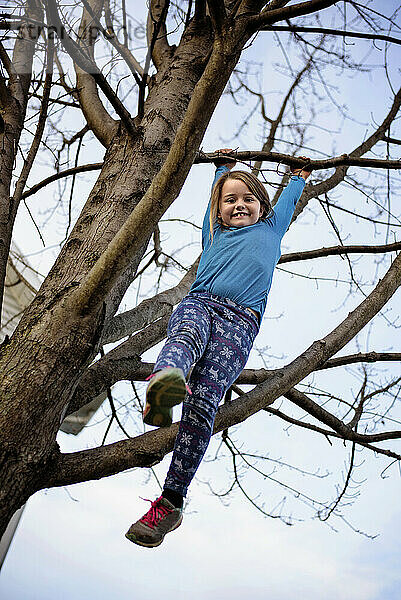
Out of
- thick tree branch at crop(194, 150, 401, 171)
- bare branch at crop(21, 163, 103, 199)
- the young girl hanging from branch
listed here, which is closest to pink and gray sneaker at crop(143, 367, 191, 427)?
the young girl hanging from branch

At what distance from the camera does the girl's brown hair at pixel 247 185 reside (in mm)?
2223

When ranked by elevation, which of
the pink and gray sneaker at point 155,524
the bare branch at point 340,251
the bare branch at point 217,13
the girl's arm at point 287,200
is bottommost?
the pink and gray sneaker at point 155,524

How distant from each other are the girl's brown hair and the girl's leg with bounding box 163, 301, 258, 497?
0.48 meters

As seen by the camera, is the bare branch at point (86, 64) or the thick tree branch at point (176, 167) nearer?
the thick tree branch at point (176, 167)

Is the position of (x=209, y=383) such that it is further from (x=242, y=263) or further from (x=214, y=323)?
(x=242, y=263)

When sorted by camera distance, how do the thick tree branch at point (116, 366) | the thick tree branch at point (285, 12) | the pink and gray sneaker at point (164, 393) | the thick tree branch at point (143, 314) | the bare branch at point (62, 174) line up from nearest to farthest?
1. the pink and gray sneaker at point (164, 393)
2. the thick tree branch at point (285, 12)
3. the thick tree branch at point (116, 366)
4. the thick tree branch at point (143, 314)
5. the bare branch at point (62, 174)

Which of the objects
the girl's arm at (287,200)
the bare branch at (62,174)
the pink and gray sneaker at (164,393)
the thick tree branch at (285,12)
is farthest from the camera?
the bare branch at (62,174)

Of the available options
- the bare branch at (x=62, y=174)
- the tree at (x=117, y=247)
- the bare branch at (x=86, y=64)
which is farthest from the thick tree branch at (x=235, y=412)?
the bare branch at (x=62, y=174)

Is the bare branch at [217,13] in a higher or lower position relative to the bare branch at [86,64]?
lower

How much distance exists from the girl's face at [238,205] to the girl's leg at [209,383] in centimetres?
43

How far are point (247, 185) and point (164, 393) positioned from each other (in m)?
1.09

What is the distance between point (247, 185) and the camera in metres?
2.22

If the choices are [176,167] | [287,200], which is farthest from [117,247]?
[287,200]

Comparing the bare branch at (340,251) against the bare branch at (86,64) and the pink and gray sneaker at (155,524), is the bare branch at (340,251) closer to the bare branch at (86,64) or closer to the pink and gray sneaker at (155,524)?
the bare branch at (86,64)
